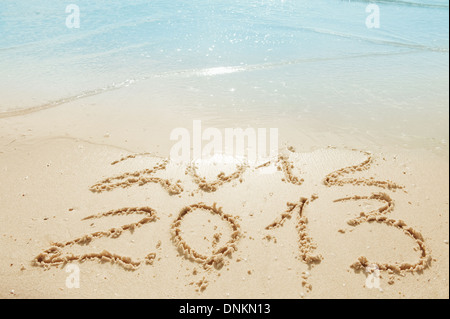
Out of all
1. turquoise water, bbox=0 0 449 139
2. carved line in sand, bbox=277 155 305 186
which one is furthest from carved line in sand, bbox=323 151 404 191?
turquoise water, bbox=0 0 449 139

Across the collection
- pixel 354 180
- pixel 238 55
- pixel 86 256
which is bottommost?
pixel 86 256

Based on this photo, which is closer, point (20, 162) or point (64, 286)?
point (64, 286)

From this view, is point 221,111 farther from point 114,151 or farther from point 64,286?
point 64,286

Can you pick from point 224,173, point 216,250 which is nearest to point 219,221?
point 216,250

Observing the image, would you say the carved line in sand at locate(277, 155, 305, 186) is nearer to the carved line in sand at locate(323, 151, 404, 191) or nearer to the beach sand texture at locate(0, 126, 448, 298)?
the beach sand texture at locate(0, 126, 448, 298)

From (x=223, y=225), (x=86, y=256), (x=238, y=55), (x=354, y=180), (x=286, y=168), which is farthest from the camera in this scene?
(x=238, y=55)

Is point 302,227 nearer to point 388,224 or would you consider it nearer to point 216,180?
point 388,224
